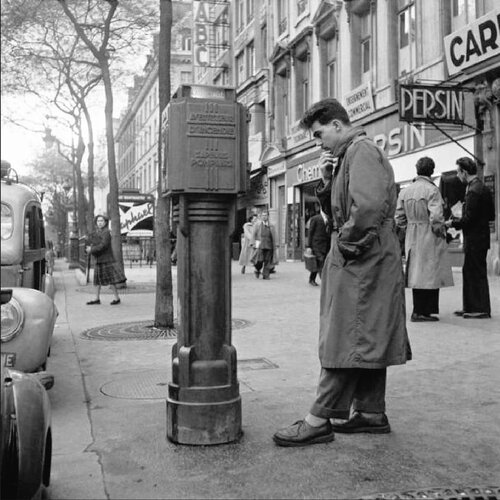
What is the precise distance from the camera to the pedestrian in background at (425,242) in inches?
308

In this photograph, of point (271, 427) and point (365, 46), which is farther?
point (365, 46)

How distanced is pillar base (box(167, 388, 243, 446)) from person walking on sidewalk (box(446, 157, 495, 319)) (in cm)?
527

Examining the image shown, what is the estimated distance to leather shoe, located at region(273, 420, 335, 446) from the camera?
344 centimetres

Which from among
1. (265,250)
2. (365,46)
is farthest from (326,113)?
(365,46)

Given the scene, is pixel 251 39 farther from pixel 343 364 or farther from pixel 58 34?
pixel 343 364

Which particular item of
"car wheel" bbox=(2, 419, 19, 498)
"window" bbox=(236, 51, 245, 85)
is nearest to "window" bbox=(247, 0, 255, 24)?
"window" bbox=(236, 51, 245, 85)

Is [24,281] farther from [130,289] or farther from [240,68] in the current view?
[240,68]

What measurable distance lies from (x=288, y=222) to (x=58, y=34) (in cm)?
1252

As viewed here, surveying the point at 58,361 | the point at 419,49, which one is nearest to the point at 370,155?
the point at 58,361

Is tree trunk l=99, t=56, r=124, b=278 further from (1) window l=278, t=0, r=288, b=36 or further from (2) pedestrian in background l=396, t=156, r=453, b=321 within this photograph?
(1) window l=278, t=0, r=288, b=36

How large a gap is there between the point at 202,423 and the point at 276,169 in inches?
1054

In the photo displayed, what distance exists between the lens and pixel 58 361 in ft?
20.0

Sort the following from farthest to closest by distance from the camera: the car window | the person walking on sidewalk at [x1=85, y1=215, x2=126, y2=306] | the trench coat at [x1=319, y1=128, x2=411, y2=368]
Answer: the person walking on sidewalk at [x1=85, y1=215, x2=126, y2=306]
the car window
the trench coat at [x1=319, y1=128, x2=411, y2=368]

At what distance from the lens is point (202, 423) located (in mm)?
3457
